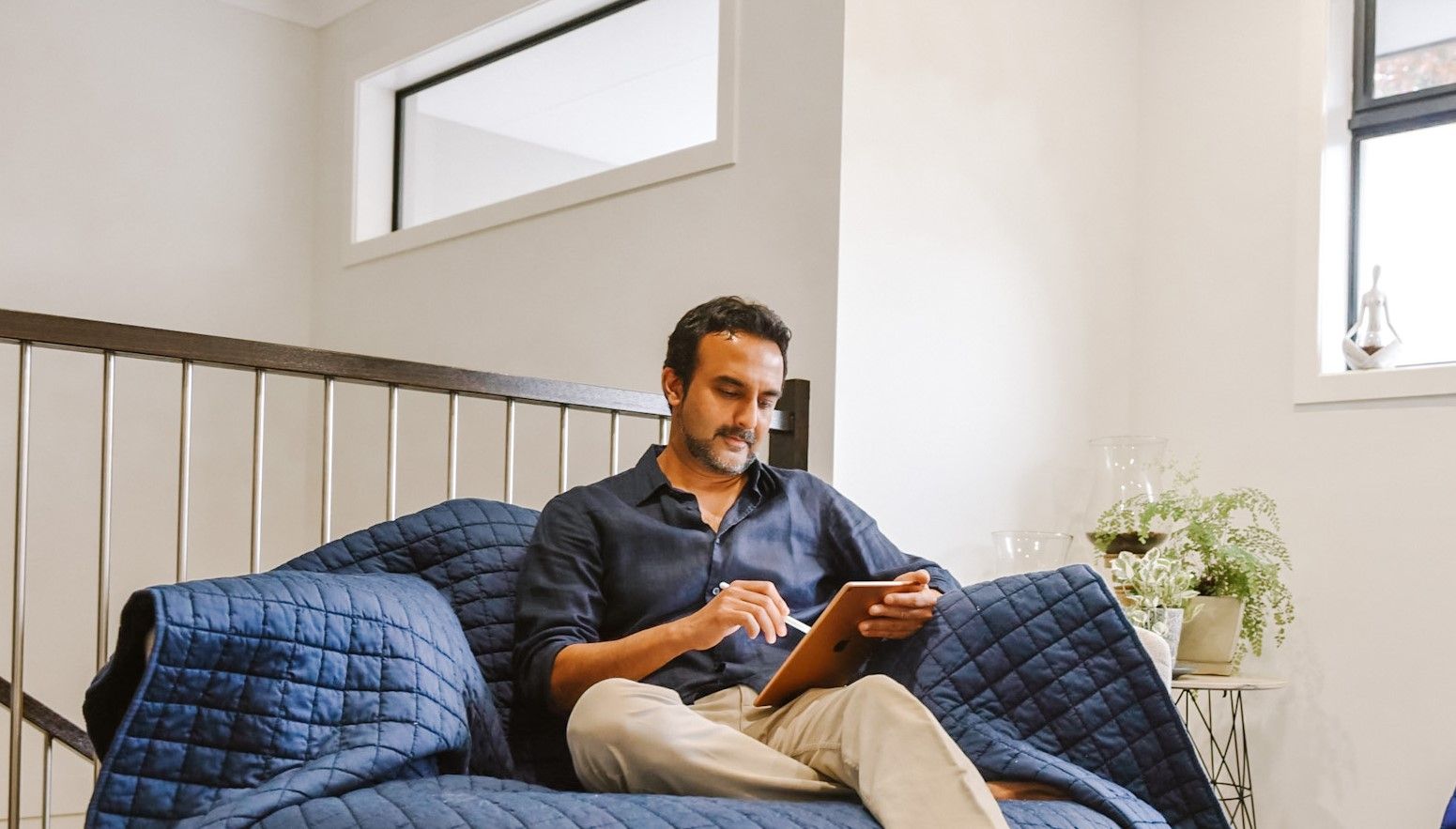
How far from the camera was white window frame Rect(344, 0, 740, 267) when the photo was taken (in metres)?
3.27

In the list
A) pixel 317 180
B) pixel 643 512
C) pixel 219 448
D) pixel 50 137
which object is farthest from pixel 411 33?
pixel 643 512

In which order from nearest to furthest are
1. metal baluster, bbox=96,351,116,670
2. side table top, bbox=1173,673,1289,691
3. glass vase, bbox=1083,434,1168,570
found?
metal baluster, bbox=96,351,116,670, side table top, bbox=1173,673,1289,691, glass vase, bbox=1083,434,1168,570

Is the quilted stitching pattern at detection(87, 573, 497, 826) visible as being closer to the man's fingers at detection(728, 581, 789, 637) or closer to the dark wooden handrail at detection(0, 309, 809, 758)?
the man's fingers at detection(728, 581, 789, 637)

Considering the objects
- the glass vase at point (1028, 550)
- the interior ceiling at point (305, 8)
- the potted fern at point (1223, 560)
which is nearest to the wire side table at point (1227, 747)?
the potted fern at point (1223, 560)

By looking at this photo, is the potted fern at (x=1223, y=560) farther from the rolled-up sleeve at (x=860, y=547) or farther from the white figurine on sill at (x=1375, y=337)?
the rolled-up sleeve at (x=860, y=547)

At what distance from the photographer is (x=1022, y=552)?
3.04m

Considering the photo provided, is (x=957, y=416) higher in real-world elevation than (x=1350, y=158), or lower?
lower

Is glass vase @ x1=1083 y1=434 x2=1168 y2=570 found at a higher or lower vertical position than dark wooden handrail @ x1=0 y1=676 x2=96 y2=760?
higher

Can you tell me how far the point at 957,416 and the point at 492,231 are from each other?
5.23 feet

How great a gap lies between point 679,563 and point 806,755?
1.44 ft

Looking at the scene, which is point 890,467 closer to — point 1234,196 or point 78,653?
point 1234,196

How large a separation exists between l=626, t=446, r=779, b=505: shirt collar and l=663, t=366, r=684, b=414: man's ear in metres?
0.08

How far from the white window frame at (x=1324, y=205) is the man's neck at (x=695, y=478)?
186 centimetres

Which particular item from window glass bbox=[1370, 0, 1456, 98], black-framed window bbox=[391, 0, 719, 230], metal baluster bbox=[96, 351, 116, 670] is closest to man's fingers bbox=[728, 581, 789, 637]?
metal baluster bbox=[96, 351, 116, 670]
